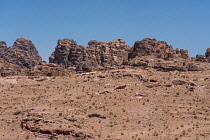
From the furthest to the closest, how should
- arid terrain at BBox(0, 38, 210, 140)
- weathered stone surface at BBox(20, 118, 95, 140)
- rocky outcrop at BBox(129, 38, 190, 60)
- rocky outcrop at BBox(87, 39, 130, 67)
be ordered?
rocky outcrop at BBox(87, 39, 130, 67) → rocky outcrop at BBox(129, 38, 190, 60) → arid terrain at BBox(0, 38, 210, 140) → weathered stone surface at BBox(20, 118, 95, 140)

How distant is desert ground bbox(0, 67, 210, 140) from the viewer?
2850cm

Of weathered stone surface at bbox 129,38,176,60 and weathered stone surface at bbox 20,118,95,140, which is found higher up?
weathered stone surface at bbox 129,38,176,60

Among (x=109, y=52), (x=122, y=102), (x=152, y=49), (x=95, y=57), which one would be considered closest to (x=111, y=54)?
(x=109, y=52)

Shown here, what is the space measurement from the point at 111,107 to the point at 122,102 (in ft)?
6.68

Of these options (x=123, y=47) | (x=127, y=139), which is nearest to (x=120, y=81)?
(x=127, y=139)

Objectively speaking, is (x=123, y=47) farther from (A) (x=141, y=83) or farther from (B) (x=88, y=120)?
(B) (x=88, y=120)

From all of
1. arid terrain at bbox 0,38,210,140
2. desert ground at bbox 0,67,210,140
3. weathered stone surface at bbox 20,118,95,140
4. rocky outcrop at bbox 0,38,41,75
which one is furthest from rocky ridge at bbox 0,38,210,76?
weathered stone surface at bbox 20,118,95,140

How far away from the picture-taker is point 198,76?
4775cm

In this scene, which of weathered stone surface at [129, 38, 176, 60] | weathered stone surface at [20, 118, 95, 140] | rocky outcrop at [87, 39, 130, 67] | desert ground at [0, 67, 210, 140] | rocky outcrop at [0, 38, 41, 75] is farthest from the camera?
rocky outcrop at [0, 38, 41, 75]

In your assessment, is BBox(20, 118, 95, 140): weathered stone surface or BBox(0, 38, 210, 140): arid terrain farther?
BBox(0, 38, 210, 140): arid terrain

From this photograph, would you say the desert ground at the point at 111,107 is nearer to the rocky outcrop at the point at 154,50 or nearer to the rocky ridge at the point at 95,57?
the rocky ridge at the point at 95,57

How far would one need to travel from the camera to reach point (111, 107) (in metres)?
35.6

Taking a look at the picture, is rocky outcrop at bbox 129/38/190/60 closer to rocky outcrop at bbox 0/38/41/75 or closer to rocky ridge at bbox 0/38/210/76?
rocky ridge at bbox 0/38/210/76

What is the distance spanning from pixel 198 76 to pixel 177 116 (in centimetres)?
1717
